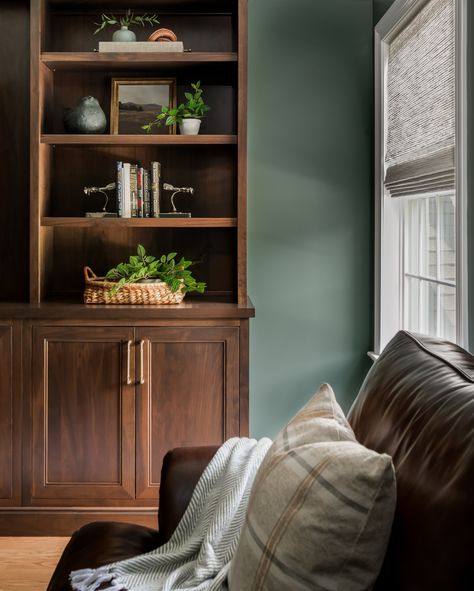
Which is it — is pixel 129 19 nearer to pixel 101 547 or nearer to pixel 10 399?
pixel 10 399

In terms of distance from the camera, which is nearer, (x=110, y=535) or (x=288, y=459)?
(x=288, y=459)

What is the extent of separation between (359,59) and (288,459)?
2803 millimetres

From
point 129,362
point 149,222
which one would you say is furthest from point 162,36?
point 129,362

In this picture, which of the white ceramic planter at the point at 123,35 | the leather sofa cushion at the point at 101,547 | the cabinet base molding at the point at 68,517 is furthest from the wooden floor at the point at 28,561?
the white ceramic planter at the point at 123,35

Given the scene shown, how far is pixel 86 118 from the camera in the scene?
342cm

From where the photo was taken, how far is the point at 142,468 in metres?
3.20

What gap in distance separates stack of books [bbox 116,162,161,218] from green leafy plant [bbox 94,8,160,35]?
2.30 feet

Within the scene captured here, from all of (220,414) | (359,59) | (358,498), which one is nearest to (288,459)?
(358,498)

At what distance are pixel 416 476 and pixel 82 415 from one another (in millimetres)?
2154

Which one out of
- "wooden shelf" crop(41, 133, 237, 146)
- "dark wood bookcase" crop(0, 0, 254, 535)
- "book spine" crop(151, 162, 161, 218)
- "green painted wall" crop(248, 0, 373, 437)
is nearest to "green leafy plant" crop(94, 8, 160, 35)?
"dark wood bookcase" crop(0, 0, 254, 535)

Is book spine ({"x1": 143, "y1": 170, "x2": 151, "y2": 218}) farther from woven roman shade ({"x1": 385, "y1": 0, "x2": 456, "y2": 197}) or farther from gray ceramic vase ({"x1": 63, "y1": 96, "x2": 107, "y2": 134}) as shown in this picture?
woven roman shade ({"x1": 385, "y1": 0, "x2": 456, "y2": 197})

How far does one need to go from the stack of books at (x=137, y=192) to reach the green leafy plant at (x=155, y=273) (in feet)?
0.53

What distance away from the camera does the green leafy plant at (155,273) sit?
10.8 ft

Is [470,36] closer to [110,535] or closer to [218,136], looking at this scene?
[218,136]
